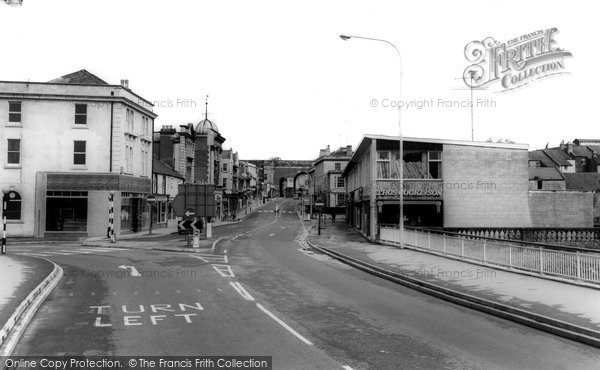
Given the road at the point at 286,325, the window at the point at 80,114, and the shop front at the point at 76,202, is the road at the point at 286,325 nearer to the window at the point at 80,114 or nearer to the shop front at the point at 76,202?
the shop front at the point at 76,202

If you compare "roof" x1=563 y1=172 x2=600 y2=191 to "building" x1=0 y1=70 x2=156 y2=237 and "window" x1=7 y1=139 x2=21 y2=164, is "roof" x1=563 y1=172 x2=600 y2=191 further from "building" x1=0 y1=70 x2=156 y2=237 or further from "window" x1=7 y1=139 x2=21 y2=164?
"window" x1=7 y1=139 x2=21 y2=164

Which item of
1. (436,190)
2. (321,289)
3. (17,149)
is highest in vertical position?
(17,149)

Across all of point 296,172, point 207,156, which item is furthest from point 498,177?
point 296,172

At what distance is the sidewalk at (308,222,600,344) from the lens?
10.8 meters

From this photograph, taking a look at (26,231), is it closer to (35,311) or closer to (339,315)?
(35,311)

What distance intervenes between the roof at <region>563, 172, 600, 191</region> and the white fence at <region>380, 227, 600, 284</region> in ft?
217

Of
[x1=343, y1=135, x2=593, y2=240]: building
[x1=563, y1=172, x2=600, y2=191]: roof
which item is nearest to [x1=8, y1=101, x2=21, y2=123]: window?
[x1=343, y1=135, x2=593, y2=240]: building

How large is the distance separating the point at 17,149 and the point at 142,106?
10299 millimetres

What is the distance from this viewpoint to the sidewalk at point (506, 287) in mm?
10781

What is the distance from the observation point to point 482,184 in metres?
32.7

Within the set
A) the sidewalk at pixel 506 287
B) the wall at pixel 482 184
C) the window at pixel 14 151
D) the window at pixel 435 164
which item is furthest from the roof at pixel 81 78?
the sidewalk at pixel 506 287

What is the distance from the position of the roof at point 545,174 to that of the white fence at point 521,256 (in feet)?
173

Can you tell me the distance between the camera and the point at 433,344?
8773mm

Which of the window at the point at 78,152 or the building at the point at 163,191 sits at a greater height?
the window at the point at 78,152
